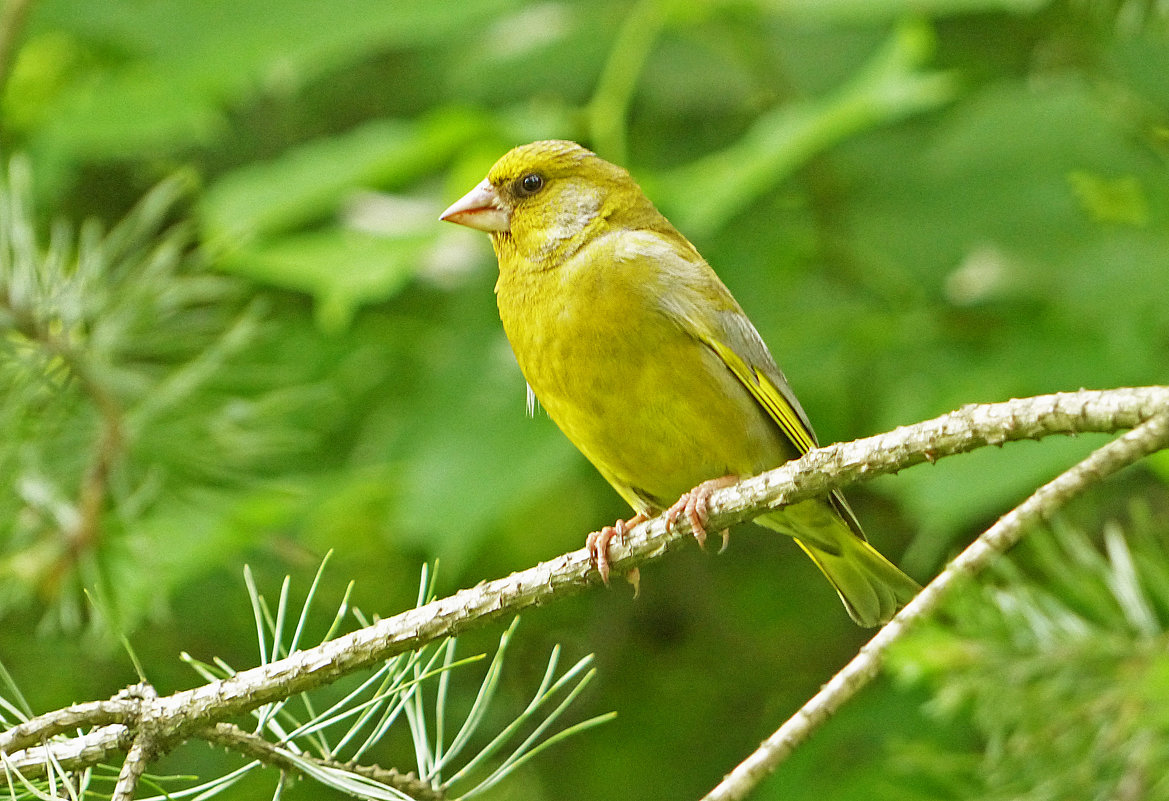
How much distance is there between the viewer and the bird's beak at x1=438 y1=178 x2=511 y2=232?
4.30 meters

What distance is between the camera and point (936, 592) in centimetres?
214

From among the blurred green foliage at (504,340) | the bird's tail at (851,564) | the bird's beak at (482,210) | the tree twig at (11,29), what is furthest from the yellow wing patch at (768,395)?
the tree twig at (11,29)

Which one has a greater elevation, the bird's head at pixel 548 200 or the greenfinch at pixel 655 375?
the bird's head at pixel 548 200

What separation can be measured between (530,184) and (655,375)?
982mm

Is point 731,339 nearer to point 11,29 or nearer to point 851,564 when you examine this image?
point 851,564

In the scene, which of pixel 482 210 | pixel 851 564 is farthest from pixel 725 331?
pixel 482 210

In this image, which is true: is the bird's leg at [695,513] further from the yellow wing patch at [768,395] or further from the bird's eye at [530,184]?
the bird's eye at [530,184]

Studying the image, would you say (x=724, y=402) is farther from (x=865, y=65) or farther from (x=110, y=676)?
(x=110, y=676)

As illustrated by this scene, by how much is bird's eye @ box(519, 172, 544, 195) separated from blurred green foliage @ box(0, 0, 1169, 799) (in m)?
0.13

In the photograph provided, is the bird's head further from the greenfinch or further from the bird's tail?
the bird's tail

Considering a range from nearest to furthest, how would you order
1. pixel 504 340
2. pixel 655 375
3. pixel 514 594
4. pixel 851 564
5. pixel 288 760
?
pixel 288 760
pixel 514 594
pixel 655 375
pixel 851 564
pixel 504 340

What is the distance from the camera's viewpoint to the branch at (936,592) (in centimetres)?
188

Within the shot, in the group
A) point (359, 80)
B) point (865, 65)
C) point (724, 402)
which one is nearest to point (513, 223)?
point (724, 402)

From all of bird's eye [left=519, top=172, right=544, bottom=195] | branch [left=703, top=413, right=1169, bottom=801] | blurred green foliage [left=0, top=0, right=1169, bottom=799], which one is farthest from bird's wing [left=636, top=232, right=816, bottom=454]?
branch [left=703, top=413, right=1169, bottom=801]
